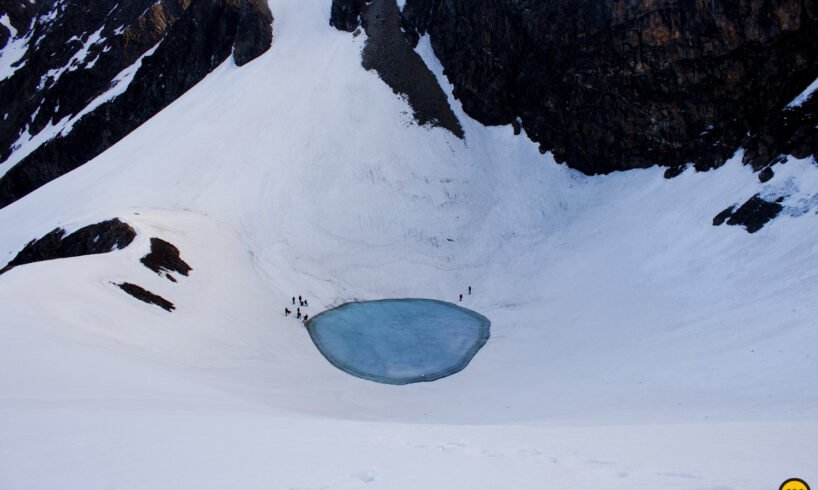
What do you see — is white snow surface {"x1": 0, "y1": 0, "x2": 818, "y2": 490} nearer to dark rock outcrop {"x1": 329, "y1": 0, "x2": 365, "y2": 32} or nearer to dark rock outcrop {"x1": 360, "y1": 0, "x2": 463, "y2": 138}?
dark rock outcrop {"x1": 360, "y1": 0, "x2": 463, "y2": 138}

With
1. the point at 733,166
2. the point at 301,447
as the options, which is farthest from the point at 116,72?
the point at 301,447

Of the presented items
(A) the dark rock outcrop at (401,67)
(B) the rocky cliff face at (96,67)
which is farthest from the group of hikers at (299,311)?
(B) the rocky cliff face at (96,67)

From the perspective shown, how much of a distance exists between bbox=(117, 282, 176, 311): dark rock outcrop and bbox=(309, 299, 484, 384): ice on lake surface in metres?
8.85

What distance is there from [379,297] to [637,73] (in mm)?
29999

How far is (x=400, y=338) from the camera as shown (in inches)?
1304

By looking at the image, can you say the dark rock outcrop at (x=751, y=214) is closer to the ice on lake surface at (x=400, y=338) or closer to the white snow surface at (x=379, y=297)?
the white snow surface at (x=379, y=297)

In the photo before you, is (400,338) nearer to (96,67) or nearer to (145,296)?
(145,296)

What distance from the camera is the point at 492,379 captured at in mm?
26594

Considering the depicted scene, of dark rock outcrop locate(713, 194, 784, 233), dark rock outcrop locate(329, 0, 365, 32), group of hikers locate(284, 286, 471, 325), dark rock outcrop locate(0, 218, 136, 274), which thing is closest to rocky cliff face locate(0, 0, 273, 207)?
dark rock outcrop locate(329, 0, 365, 32)

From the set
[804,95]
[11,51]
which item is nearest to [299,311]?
[804,95]

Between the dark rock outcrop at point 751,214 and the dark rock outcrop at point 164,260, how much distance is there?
35.1 metres

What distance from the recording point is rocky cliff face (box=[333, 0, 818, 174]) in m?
38.1

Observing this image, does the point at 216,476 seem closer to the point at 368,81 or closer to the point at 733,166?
the point at 733,166

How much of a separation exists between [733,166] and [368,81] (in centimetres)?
3832
